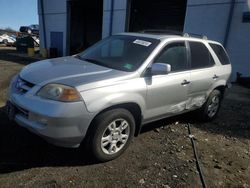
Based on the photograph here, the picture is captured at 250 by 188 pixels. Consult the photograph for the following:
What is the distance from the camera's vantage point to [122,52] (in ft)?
14.9

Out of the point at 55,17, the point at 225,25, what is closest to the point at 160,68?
the point at 225,25

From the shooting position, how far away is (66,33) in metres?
19.9

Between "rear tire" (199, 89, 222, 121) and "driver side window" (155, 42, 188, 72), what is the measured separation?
120 cm

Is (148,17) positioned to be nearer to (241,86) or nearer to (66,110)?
(241,86)

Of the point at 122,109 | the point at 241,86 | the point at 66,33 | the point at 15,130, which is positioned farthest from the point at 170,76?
the point at 66,33

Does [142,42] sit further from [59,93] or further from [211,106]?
[211,106]

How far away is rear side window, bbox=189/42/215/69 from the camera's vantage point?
5005 millimetres

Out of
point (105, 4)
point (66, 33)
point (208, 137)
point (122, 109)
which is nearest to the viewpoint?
point (122, 109)

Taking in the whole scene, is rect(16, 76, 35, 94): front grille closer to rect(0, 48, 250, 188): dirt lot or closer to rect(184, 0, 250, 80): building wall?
rect(0, 48, 250, 188): dirt lot

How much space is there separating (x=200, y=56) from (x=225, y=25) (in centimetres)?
751

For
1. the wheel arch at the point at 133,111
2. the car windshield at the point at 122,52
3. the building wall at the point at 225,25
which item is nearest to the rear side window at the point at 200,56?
the car windshield at the point at 122,52

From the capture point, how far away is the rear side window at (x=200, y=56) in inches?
197

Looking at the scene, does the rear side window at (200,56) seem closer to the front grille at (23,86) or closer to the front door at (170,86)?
the front door at (170,86)

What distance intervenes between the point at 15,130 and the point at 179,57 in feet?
9.72
